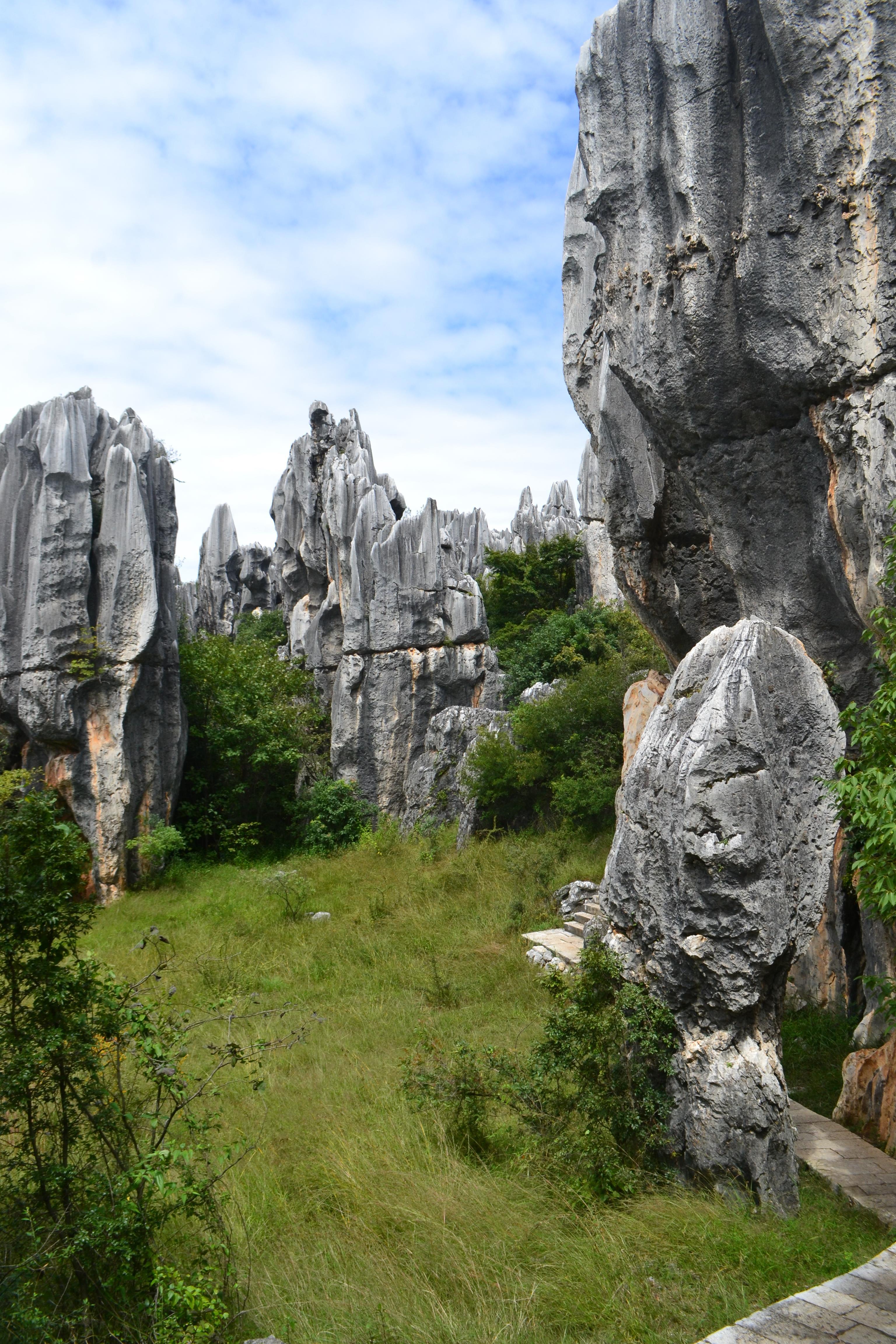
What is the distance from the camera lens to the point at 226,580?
5328cm

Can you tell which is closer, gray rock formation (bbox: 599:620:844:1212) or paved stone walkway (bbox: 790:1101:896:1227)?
gray rock formation (bbox: 599:620:844:1212)

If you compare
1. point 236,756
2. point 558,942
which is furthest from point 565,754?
point 236,756

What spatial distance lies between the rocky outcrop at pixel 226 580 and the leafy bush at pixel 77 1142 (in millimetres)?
43486

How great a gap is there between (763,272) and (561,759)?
10420mm

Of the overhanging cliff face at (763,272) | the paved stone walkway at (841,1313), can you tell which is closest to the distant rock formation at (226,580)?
the overhanging cliff face at (763,272)

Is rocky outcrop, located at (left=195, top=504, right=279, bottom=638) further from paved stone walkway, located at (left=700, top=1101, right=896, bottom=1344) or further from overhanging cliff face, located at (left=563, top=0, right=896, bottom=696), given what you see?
paved stone walkway, located at (left=700, top=1101, right=896, bottom=1344)

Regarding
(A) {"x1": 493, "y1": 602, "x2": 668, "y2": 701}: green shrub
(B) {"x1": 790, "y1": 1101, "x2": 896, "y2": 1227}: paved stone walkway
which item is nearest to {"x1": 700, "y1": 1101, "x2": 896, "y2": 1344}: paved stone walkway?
(B) {"x1": 790, "y1": 1101, "x2": 896, "y2": 1227}: paved stone walkway

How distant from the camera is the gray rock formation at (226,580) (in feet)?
162

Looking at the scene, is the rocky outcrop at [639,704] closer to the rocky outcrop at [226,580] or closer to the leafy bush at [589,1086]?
the leafy bush at [589,1086]

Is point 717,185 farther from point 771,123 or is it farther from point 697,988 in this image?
point 697,988

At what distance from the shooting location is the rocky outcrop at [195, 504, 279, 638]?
49.5 meters

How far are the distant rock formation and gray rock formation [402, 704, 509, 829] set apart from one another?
92.5 feet

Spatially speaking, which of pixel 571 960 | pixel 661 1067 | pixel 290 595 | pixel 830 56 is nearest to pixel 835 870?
pixel 571 960

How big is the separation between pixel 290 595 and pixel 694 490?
28.0 meters
